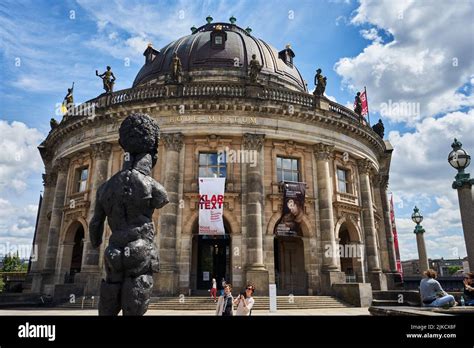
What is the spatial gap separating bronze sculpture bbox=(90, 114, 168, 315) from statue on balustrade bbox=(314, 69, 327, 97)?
817 inches

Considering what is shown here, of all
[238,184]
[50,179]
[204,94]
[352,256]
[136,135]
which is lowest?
[352,256]

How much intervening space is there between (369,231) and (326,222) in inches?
205

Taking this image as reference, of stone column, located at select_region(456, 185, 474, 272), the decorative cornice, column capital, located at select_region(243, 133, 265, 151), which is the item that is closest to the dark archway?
column capital, located at select_region(243, 133, 265, 151)

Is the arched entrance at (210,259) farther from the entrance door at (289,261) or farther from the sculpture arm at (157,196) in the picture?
the sculpture arm at (157,196)

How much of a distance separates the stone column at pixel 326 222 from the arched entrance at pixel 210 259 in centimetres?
610

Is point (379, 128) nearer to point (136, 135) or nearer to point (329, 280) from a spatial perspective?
point (329, 280)

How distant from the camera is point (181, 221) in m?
20.8

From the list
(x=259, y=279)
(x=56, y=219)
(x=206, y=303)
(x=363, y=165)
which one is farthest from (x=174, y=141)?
(x=363, y=165)

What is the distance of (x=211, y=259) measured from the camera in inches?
890

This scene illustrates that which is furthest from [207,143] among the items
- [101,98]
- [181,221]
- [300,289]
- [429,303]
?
[429,303]

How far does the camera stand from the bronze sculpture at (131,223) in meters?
5.07
